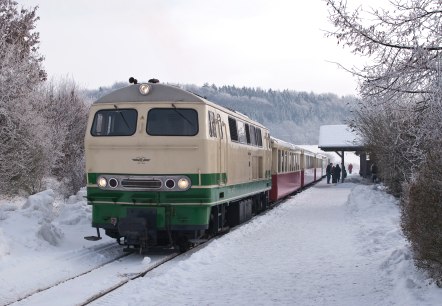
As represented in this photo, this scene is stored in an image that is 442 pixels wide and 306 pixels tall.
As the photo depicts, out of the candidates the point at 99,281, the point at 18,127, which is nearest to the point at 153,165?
the point at 99,281

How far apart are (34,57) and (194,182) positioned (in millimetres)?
23296

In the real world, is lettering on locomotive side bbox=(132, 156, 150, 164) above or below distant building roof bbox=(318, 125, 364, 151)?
below

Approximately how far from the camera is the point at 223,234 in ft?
44.1

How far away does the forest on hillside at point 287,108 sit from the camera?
163250 mm

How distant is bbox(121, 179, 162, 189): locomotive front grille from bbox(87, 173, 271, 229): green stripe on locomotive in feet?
0.39

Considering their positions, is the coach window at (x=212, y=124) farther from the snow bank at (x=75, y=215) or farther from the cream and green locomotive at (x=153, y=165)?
the snow bank at (x=75, y=215)

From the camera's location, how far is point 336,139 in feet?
159

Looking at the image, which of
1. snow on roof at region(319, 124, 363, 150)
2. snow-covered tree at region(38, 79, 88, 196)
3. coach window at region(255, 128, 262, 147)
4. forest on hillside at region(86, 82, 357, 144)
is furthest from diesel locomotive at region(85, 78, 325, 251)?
forest on hillside at region(86, 82, 357, 144)

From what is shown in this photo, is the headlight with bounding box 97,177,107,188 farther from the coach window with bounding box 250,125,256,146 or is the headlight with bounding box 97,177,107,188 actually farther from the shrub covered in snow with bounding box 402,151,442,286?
the coach window with bounding box 250,125,256,146

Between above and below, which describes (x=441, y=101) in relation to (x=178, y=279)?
above

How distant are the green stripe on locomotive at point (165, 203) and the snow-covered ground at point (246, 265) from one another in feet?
2.19

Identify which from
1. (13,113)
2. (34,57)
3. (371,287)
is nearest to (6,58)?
(13,113)

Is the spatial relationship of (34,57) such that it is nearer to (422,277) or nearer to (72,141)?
(72,141)

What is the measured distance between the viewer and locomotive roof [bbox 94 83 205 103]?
10984 mm
